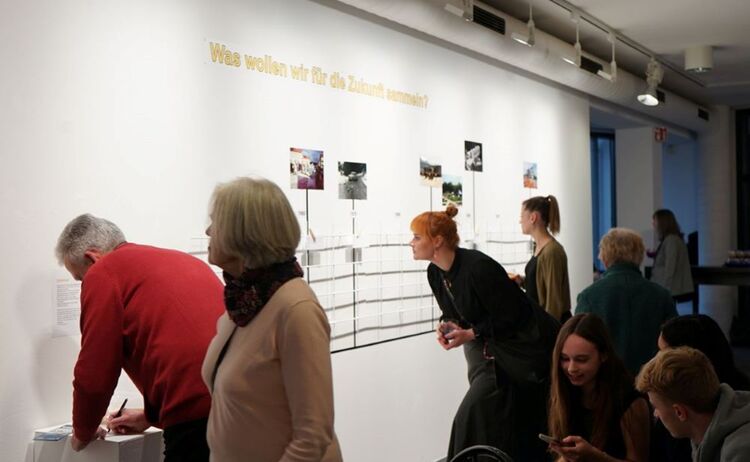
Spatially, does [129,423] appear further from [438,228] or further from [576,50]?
[576,50]

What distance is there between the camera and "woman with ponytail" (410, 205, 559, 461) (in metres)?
3.78

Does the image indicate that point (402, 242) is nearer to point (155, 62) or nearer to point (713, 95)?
point (155, 62)

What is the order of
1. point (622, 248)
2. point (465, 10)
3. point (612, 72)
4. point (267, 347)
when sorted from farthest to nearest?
point (612, 72) → point (465, 10) → point (622, 248) → point (267, 347)

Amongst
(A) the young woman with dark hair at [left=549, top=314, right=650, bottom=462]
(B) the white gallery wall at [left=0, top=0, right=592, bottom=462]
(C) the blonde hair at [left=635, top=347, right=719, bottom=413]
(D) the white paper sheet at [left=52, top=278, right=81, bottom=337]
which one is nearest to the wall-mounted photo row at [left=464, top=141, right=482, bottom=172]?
(B) the white gallery wall at [left=0, top=0, right=592, bottom=462]

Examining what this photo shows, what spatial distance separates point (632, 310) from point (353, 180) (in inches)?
62.9

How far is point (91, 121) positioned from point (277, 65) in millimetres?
1167

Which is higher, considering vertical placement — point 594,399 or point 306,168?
point 306,168

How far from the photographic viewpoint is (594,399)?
2893mm

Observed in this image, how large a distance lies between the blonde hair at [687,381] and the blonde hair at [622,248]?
2069mm

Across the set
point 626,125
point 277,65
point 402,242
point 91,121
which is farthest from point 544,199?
point 626,125

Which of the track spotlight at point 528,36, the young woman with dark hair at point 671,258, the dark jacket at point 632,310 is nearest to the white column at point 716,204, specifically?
the young woman with dark hair at point 671,258

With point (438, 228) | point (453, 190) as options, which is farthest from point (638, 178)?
point (438, 228)

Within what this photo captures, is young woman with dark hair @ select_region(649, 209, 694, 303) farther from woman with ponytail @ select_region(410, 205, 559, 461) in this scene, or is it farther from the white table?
the white table

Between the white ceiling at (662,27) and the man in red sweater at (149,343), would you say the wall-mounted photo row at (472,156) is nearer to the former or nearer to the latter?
the white ceiling at (662,27)
